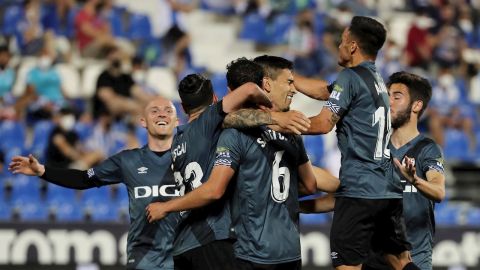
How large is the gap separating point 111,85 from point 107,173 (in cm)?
706

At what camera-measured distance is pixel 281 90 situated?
6270 mm

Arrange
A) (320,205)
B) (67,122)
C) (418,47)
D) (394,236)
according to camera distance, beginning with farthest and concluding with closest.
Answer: (418,47), (67,122), (320,205), (394,236)

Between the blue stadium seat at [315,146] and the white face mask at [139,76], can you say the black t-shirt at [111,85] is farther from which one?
the blue stadium seat at [315,146]

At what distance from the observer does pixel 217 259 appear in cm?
615

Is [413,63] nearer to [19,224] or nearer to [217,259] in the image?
[19,224]

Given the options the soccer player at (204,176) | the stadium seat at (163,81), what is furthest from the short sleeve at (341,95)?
the stadium seat at (163,81)

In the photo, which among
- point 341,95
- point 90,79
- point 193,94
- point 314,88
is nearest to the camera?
point 341,95

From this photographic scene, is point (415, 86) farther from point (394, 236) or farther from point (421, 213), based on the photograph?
point (394, 236)

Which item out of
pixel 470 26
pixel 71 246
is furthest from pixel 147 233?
pixel 470 26

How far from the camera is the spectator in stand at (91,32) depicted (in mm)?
15484

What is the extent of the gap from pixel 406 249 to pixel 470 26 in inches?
512

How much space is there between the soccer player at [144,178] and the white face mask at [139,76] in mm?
7659

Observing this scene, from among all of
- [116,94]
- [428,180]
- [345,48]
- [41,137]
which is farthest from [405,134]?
[116,94]

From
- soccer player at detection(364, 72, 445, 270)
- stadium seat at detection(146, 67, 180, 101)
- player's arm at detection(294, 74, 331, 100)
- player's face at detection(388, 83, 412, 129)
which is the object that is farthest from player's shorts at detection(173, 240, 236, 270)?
stadium seat at detection(146, 67, 180, 101)
